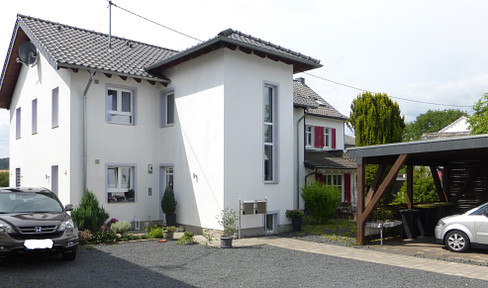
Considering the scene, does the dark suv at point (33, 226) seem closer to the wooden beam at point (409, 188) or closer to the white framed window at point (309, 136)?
the wooden beam at point (409, 188)

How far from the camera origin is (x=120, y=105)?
47.8 ft

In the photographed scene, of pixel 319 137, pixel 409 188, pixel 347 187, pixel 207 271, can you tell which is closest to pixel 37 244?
pixel 207 271

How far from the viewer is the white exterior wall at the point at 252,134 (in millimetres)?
12789

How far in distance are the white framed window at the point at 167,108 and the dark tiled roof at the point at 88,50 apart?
0.85 meters

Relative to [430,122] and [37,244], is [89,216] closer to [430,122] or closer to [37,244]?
[37,244]

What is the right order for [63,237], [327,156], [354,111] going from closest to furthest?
1. [63,237]
2. [354,111]
3. [327,156]

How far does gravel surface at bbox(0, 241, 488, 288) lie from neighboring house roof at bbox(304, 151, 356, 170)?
31.1 feet

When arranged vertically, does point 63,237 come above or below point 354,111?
below

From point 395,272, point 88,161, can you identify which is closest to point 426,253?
point 395,272

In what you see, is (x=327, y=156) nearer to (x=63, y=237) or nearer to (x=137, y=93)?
(x=137, y=93)

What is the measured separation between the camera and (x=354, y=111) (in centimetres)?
1700

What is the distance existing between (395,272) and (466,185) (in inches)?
336

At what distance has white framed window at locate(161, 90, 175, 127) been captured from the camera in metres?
15.3

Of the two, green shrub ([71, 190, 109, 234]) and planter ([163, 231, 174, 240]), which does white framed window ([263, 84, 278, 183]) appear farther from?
green shrub ([71, 190, 109, 234])
